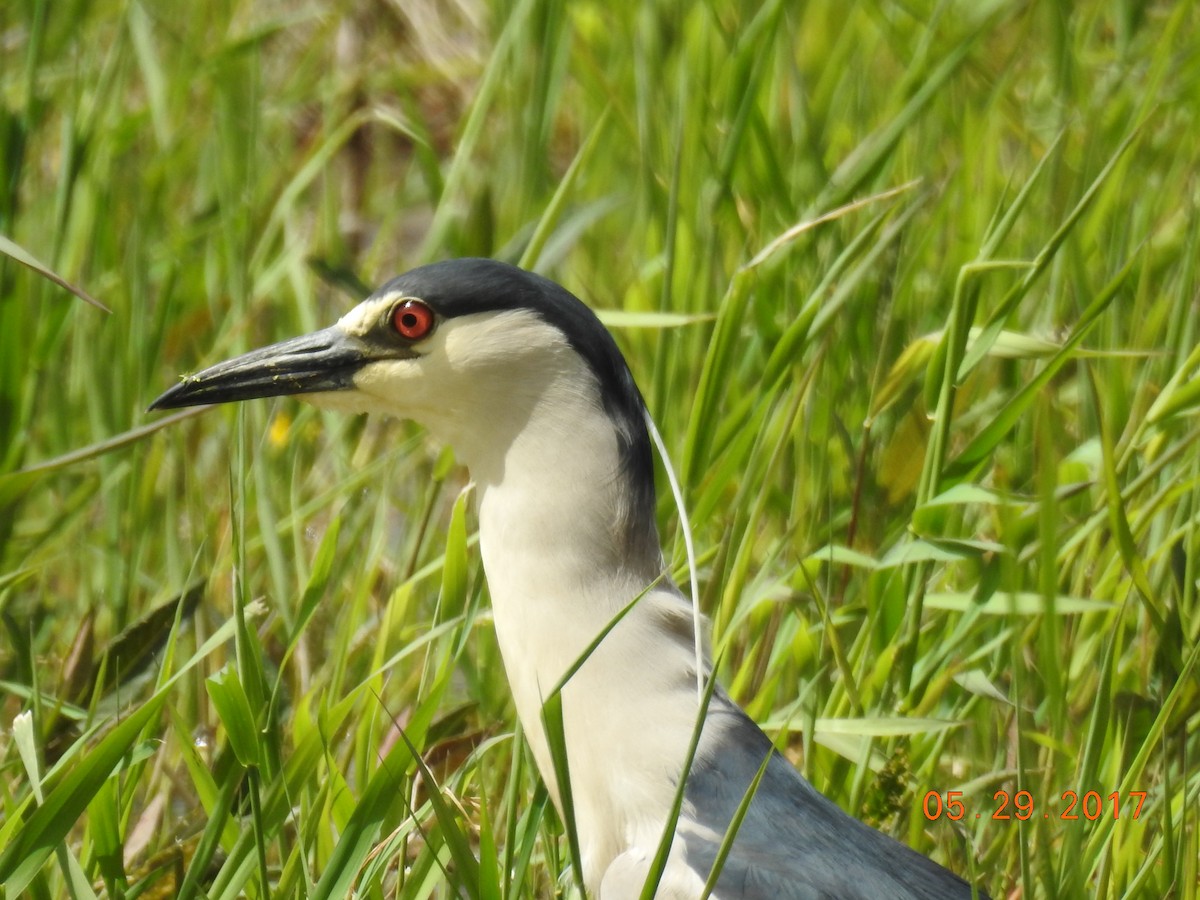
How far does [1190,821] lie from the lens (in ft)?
6.04

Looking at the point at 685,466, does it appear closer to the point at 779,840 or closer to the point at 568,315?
the point at 568,315

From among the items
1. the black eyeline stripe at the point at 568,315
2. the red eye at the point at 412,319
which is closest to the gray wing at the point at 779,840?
the black eyeline stripe at the point at 568,315

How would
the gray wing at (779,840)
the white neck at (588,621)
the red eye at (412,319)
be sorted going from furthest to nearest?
the red eye at (412,319)
the white neck at (588,621)
the gray wing at (779,840)

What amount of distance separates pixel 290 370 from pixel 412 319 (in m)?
0.18

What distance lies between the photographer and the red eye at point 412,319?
197 cm

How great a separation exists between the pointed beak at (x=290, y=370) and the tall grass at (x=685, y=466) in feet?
0.22

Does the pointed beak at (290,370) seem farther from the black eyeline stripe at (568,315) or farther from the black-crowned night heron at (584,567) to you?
the black eyeline stripe at (568,315)
